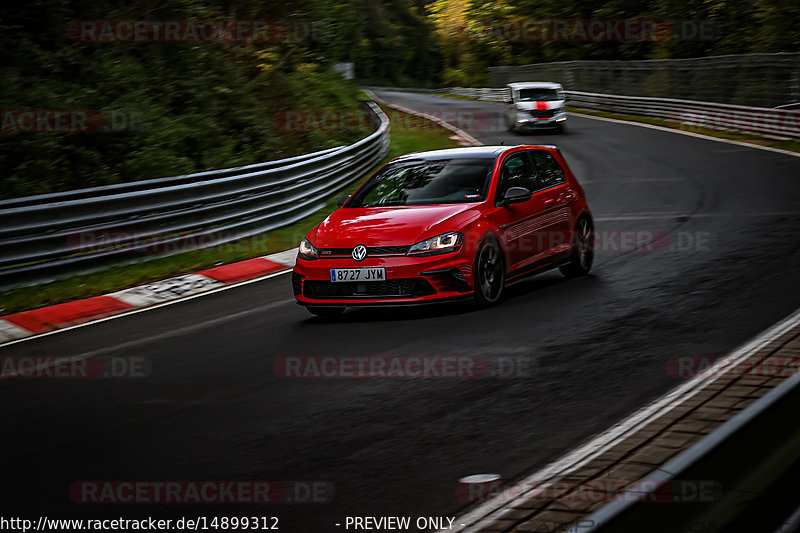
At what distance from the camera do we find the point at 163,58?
20.4 meters

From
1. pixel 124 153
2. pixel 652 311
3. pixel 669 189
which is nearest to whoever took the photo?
pixel 652 311

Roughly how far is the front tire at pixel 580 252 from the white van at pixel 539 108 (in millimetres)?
24103

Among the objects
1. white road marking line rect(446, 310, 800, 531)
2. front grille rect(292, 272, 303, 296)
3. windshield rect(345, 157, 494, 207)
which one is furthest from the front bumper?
white road marking line rect(446, 310, 800, 531)

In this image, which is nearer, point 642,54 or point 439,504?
point 439,504

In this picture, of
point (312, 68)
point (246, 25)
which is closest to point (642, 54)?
point (312, 68)

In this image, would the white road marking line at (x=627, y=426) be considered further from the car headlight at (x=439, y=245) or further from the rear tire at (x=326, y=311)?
the rear tire at (x=326, y=311)

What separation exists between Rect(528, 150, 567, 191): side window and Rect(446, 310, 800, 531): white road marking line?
12.2ft

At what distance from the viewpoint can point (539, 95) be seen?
35062 millimetres

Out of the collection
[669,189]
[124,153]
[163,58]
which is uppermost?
[163,58]

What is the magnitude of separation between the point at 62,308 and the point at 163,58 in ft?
35.0

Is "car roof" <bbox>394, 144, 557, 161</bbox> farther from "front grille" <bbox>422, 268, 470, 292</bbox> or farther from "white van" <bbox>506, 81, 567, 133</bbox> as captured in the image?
"white van" <bbox>506, 81, 567, 133</bbox>

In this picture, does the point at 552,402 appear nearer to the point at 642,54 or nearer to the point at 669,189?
the point at 669,189

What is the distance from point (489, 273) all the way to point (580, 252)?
6.81ft

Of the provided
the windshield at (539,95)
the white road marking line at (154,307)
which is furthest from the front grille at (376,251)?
the windshield at (539,95)
